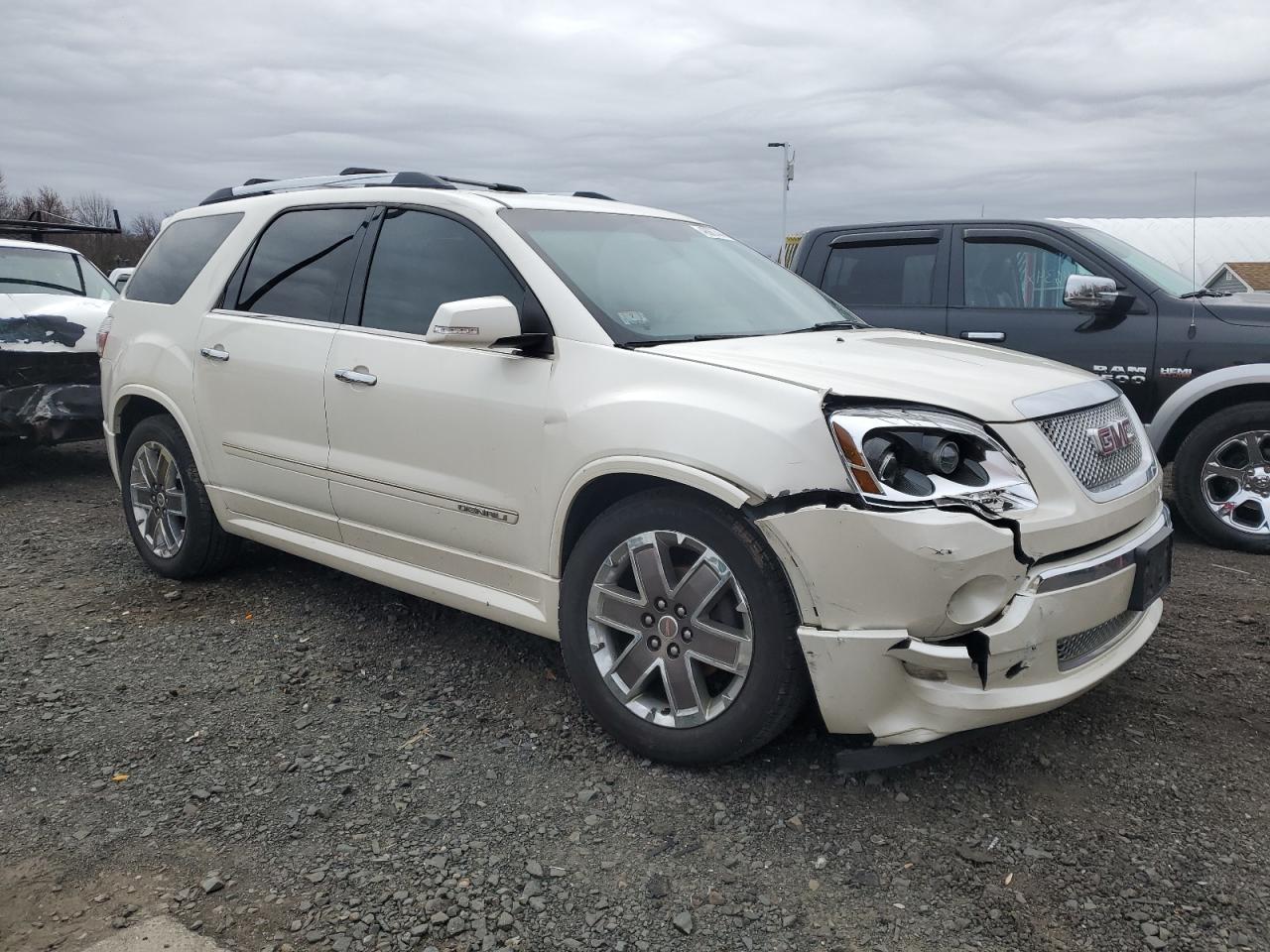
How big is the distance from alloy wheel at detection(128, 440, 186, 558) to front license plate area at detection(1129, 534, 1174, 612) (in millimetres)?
3898

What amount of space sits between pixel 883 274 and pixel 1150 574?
Answer: 392 centimetres

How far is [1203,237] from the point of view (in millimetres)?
21312

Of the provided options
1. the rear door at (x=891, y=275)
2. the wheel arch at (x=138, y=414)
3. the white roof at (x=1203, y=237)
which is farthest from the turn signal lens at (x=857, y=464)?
the white roof at (x=1203, y=237)

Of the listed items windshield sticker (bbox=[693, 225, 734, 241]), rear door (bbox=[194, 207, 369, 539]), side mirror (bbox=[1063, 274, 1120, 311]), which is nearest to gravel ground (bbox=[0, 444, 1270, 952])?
rear door (bbox=[194, 207, 369, 539])

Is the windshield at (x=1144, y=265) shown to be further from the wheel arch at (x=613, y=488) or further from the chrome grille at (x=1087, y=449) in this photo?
the wheel arch at (x=613, y=488)

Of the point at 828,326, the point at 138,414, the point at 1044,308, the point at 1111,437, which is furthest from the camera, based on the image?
the point at 1044,308

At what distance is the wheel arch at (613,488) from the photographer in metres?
2.74

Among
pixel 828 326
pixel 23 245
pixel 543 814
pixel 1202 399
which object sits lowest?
pixel 543 814

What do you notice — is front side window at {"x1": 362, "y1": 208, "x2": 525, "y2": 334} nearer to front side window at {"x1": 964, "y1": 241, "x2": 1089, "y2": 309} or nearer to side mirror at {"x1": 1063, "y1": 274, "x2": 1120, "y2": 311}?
side mirror at {"x1": 1063, "y1": 274, "x2": 1120, "y2": 311}

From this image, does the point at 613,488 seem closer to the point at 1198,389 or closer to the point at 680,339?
the point at 680,339

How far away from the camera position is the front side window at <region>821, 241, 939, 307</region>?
6.43 meters

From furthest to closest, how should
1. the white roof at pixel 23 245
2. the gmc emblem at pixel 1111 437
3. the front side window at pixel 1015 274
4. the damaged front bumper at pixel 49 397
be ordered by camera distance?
the white roof at pixel 23 245 < the damaged front bumper at pixel 49 397 < the front side window at pixel 1015 274 < the gmc emblem at pixel 1111 437

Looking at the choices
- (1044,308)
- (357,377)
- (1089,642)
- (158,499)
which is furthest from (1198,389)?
(158,499)

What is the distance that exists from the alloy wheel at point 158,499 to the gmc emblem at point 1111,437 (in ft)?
12.4
